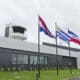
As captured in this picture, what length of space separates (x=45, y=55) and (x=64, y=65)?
1369 centimetres

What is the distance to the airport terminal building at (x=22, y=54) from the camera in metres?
61.8

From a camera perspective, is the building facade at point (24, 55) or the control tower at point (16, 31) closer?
the building facade at point (24, 55)

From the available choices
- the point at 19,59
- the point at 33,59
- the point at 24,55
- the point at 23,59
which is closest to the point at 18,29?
the point at 33,59

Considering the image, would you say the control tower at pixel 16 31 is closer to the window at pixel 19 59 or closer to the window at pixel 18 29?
the window at pixel 18 29

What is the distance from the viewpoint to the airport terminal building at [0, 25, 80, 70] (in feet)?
203

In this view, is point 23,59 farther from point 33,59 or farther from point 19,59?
point 33,59

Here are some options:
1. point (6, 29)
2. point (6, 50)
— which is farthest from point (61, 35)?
point (6, 29)

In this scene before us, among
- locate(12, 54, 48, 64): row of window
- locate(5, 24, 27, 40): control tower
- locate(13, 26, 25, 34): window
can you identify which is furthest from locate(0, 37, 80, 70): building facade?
locate(13, 26, 25, 34): window

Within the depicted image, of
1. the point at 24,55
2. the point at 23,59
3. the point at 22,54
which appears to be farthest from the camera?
the point at 24,55

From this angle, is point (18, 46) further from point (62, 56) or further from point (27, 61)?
→ point (62, 56)

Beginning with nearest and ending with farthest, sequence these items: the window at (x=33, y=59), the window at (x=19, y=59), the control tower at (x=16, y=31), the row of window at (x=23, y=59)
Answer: the window at (x=19, y=59)
the row of window at (x=23, y=59)
the window at (x=33, y=59)
the control tower at (x=16, y=31)

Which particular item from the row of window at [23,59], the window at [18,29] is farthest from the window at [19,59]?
the window at [18,29]

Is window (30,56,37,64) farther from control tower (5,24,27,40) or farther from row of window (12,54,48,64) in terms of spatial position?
control tower (5,24,27,40)

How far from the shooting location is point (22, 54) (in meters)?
68.2
